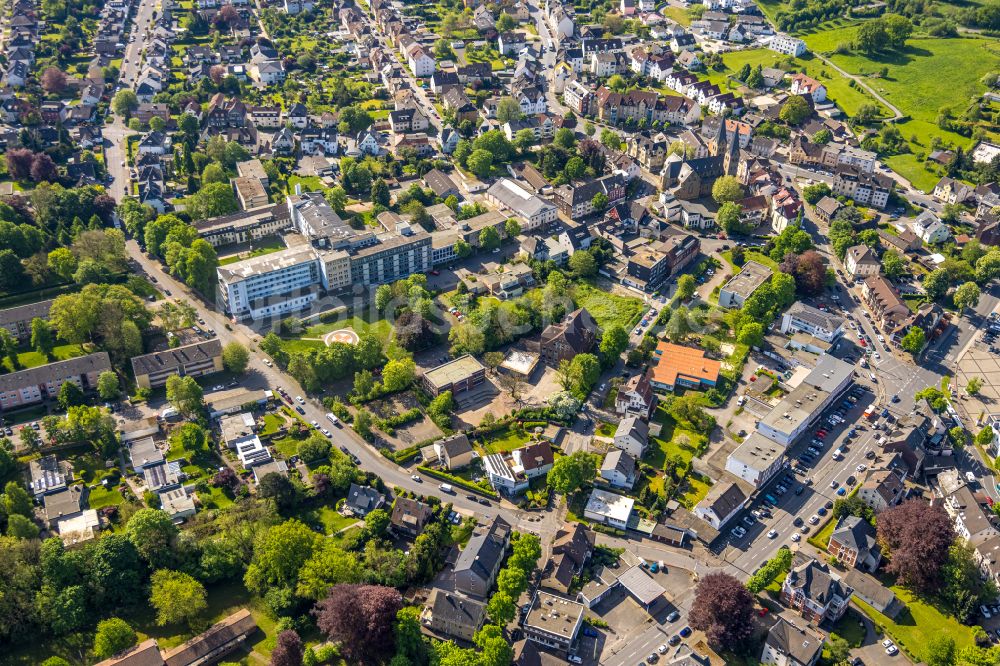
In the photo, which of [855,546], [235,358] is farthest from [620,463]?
[235,358]

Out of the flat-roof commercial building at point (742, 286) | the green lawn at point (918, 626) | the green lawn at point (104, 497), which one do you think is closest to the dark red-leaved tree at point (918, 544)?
the green lawn at point (918, 626)

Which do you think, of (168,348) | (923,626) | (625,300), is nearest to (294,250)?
(168,348)

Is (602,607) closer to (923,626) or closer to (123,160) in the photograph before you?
(923,626)

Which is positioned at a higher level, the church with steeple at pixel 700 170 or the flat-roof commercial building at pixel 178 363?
Answer: the church with steeple at pixel 700 170

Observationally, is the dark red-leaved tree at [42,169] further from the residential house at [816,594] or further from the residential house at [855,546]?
the residential house at [855,546]

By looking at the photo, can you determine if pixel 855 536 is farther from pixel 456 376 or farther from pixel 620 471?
pixel 456 376

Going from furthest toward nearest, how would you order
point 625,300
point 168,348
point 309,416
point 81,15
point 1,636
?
point 81,15 → point 625,300 → point 168,348 → point 309,416 → point 1,636
